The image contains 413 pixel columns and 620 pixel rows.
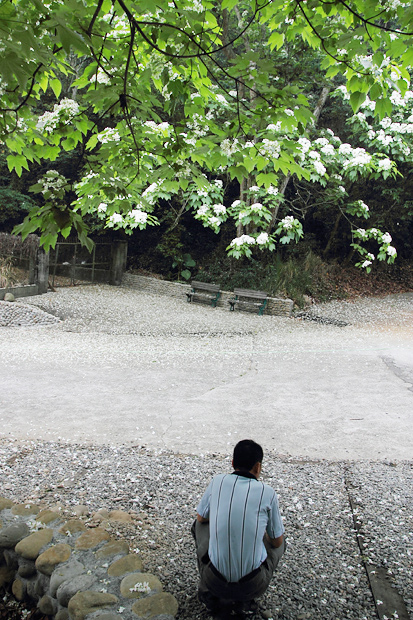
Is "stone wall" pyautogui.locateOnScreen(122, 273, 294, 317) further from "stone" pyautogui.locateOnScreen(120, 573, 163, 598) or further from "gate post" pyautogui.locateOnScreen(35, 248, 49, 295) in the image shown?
"stone" pyautogui.locateOnScreen(120, 573, 163, 598)

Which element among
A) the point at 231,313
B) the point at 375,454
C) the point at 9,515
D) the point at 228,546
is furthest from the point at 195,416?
the point at 231,313

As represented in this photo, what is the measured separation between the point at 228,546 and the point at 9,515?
1633 millimetres

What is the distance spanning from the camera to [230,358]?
881 centimetres

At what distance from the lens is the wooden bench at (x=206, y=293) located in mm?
14727

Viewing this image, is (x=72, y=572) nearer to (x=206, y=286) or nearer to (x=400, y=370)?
(x=400, y=370)

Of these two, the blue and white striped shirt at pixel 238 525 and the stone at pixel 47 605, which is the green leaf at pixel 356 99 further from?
the stone at pixel 47 605

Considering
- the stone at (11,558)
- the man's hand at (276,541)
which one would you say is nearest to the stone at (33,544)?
the stone at (11,558)

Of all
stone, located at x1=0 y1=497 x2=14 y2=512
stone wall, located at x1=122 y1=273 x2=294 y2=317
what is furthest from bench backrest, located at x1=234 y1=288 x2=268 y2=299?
stone, located at x1=0 y1=497 x2=14 y2=512

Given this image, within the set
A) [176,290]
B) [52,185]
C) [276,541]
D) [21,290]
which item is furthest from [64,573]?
[176,290]

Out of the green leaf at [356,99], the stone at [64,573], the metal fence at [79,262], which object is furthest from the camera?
the metal fence at [79,262]

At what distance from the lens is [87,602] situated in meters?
2.39

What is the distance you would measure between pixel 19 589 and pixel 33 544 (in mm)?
303

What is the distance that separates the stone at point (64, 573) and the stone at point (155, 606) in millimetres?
403

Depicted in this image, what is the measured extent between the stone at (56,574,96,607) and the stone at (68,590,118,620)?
0.24 ft
